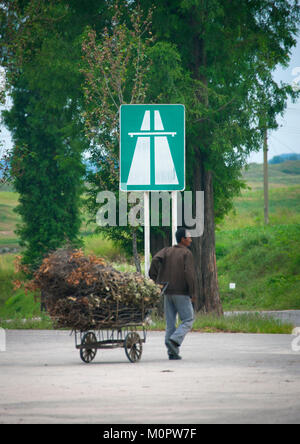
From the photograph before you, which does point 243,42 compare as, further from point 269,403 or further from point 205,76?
point 269,403

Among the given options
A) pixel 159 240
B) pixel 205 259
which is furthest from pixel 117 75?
pixel 205 259

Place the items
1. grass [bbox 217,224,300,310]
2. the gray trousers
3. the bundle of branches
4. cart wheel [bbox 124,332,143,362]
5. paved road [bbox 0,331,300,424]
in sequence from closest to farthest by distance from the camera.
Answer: paved road [bbox 0,331,300,424]
the bundle of branches
cart wheel [bbox 124,332,143,362]
the gray trousers
grass [bbox 217,224,300,310]

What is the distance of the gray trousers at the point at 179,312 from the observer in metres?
14.8

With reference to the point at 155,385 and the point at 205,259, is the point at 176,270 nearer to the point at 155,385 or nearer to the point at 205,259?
the point at 155,385

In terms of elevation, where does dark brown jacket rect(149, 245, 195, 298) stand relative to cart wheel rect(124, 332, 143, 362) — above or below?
above

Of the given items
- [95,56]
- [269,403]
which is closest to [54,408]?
[269,403]

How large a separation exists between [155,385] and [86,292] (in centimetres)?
293

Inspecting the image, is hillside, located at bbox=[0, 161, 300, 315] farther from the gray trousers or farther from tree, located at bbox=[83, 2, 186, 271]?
the gray trousers

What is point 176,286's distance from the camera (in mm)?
14930

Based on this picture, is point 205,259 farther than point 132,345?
Yes

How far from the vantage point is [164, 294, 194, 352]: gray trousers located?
48.4ft

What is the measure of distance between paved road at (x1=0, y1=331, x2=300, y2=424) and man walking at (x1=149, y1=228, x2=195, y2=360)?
0.44m

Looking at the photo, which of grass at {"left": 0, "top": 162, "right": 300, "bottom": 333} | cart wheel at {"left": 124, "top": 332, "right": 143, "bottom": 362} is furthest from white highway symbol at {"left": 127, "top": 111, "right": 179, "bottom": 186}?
cart wheel at {"left": 124, "top": 332, "right": 143, "bottom": 362}

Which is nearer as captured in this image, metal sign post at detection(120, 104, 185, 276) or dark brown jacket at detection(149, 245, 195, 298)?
dark brown jacket at detection(149, 245, 195, 298)
